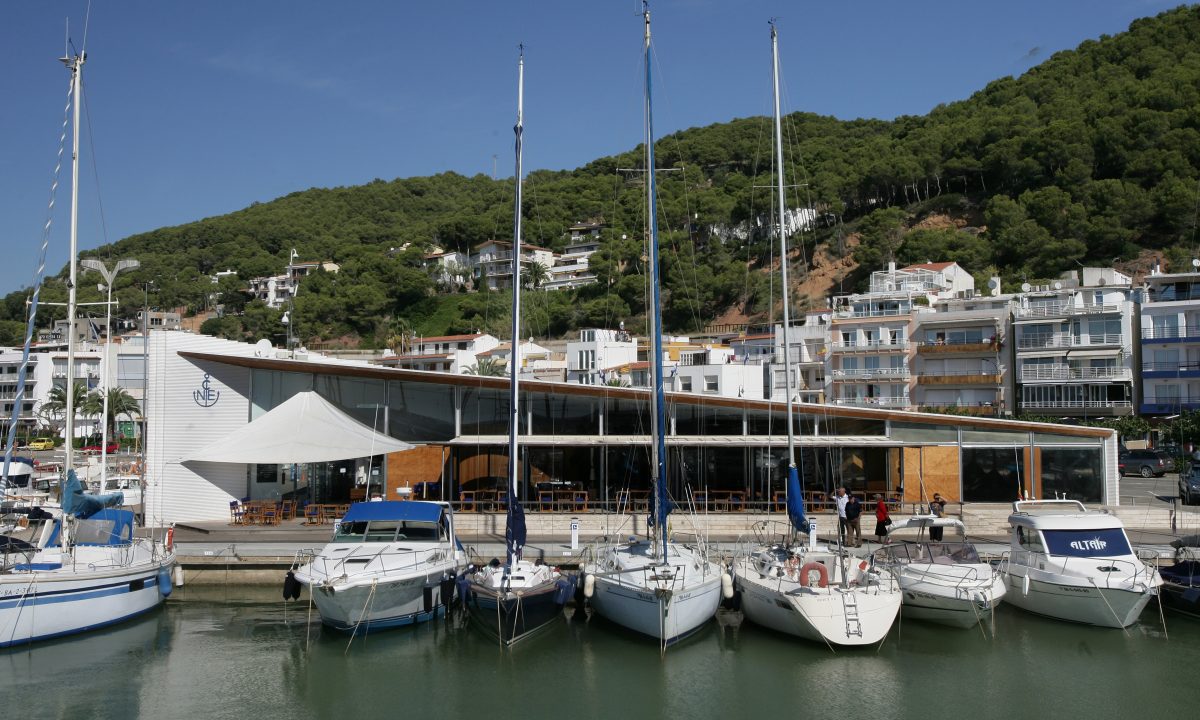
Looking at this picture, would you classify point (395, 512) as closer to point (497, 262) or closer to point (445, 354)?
point (445, 354)

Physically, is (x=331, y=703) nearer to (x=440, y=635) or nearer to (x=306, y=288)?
(x=440, y=635)

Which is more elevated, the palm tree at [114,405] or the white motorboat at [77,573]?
the palm tree at [114,405]

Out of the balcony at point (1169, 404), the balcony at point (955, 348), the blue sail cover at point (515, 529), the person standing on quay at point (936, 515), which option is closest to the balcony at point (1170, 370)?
the balcony at point (1169, 404)

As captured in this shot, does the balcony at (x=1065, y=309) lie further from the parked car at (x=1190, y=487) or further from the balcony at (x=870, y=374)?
the parked car at (x=1190, y=487)

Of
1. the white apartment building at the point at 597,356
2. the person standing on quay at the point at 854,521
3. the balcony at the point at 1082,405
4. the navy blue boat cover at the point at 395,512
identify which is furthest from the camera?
the white apartment building at the point at 597,356

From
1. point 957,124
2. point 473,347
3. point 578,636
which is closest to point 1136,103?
point 957,124

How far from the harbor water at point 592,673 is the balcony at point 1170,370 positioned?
3973 cm

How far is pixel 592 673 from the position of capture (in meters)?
16.9

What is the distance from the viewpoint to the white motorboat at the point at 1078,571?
18.6 meters

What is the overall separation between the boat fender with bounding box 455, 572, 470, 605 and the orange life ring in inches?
260

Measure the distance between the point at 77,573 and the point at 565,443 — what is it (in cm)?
1313

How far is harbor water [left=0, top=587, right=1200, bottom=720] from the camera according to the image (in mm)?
15219

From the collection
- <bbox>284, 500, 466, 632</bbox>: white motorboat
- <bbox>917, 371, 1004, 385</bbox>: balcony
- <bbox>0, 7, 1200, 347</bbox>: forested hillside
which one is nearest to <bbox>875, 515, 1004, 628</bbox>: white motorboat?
<bbox>284, 500, 466, 632</bbox>: white motorboat

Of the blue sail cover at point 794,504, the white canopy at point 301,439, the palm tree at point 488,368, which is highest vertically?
the palm tree at point 488,368
